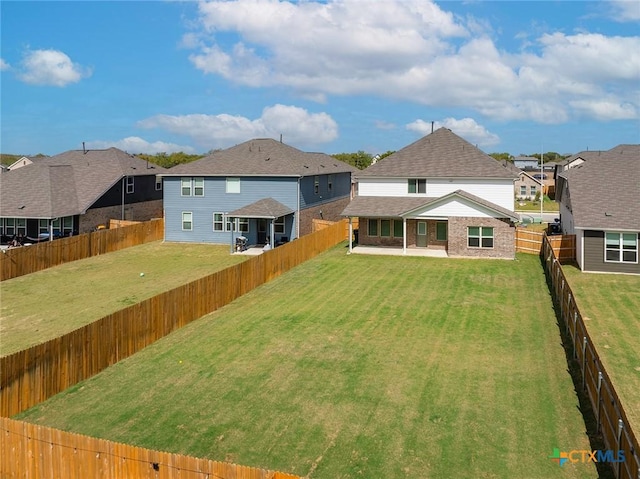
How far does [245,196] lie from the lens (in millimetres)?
39844

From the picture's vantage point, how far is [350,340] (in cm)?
1745

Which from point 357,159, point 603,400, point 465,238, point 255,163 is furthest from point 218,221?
point 357,159

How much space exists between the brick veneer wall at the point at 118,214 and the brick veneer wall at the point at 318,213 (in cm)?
1621

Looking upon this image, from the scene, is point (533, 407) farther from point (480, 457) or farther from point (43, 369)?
point (43, 369)

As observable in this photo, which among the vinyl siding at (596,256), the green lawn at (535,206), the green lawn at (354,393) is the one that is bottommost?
the green lawn at (354,393)

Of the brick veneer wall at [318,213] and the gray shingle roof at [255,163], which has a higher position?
the gray shingle roof at [255,163]

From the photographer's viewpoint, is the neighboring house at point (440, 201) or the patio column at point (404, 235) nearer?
the neighboring house at point (440, 201)

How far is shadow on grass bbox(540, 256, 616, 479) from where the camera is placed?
9.90 m

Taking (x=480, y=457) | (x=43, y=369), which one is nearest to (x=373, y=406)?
(x=480, y=457)

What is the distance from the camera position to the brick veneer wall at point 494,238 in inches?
1266

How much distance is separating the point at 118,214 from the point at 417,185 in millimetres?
24997

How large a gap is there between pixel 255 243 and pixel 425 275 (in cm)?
1555

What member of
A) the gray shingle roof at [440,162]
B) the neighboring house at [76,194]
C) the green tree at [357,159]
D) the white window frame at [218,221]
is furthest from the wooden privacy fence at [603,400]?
the green tree at [357,159]

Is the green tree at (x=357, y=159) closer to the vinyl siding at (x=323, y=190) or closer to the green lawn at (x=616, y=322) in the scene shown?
the vinyl siding at (x=323, y=190)
